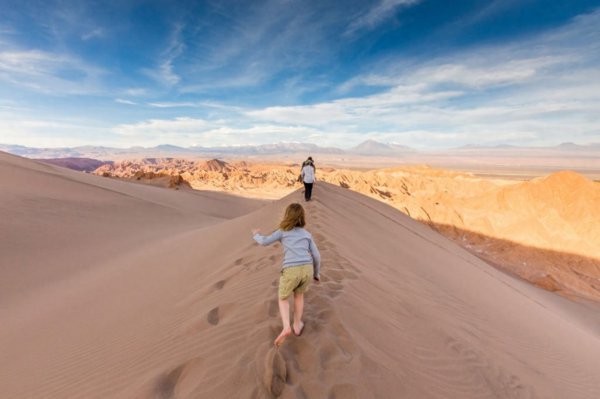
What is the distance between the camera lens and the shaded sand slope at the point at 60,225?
22.8ft

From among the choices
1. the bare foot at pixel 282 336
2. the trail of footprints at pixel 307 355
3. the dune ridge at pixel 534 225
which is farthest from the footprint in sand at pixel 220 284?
the dune ridge at pixel 534 225

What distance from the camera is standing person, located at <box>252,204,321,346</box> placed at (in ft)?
8.50

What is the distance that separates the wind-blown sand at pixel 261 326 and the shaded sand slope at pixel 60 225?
0.07 metres

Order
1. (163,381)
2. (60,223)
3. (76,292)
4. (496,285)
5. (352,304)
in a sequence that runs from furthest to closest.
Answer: (60,223), (496,285), (76,292), (352,304), (163,381)

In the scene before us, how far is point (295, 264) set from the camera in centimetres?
263

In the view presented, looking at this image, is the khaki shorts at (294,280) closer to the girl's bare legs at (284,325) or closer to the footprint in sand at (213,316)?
the girl's bare legs at (284,325)

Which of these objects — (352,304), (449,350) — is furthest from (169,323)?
(449,350)

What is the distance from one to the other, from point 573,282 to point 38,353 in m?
19.2

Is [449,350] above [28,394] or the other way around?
above

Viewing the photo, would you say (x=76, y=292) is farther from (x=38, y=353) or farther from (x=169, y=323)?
(x=169, y=323)

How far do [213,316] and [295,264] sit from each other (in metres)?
1.32

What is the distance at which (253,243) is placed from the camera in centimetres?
598

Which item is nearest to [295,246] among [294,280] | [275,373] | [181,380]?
[294,280]

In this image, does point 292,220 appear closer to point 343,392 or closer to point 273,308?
point 273,308
